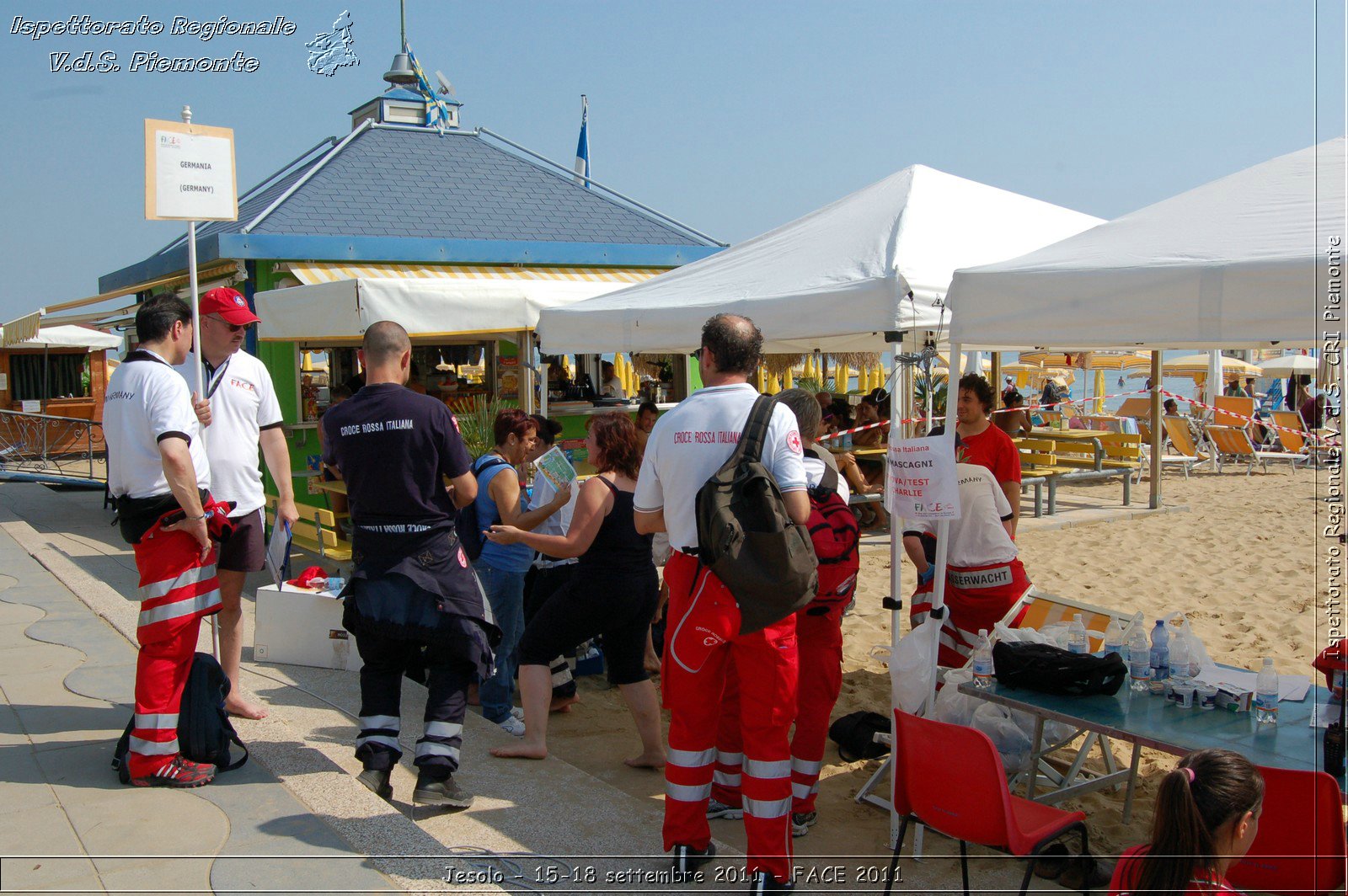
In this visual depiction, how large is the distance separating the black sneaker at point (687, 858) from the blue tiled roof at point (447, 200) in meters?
10.2

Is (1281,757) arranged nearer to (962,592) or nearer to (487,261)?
(962,592)

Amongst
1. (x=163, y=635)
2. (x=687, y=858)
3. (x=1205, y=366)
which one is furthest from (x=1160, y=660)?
(x=1205, y=366)

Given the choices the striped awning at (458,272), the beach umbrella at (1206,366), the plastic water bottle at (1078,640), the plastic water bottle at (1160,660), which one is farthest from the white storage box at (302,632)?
the beach umbrella at (1206,366)

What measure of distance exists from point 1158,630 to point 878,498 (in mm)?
6094

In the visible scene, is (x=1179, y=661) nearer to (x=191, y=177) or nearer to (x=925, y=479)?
(x=925, y=479)

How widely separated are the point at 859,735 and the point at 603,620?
145 centimetres

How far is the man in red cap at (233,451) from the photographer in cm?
446

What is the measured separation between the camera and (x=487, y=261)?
12805 mm

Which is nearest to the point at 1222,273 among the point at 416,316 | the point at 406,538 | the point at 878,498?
the point at 406,538

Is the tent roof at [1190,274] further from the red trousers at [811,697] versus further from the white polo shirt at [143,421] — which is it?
the white polo shirt at [143,421]

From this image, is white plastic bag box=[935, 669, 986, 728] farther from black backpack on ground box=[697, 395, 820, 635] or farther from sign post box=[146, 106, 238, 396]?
sign post box=[146, 106, 238, 396]

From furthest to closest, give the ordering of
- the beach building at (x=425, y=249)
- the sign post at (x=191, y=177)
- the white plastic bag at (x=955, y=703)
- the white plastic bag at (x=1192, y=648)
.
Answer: the beach building at (x=425, y=249) < the sign post at (x=191, y=177) < the white plastic bag at (x=955, y=703) < the white plastic bag at (x=1192, y=648)

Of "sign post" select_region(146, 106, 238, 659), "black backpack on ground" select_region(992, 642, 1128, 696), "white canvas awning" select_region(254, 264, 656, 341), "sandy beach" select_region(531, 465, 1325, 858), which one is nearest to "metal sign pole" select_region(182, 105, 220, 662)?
"sign post" select_region(146, 106, 238, 659)

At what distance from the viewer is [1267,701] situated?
3.37m
